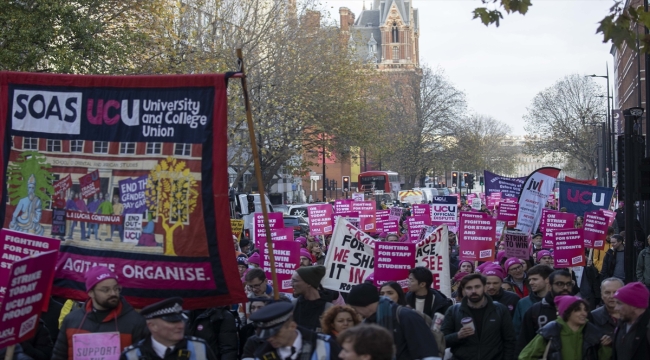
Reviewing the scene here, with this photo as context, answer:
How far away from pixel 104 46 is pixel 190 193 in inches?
707

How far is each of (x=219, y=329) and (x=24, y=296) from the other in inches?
84.5

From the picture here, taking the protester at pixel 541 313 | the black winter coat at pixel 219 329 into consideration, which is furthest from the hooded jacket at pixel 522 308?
the black winter coat at pixel 219 329

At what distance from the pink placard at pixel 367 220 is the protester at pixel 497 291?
572 inches

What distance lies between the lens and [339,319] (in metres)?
6.45

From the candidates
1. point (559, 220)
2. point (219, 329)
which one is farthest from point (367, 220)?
point (219, 329)

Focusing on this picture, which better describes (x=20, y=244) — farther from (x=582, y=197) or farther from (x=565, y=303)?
(x=582, y=197)

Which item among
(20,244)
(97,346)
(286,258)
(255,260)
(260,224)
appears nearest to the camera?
(97,346)

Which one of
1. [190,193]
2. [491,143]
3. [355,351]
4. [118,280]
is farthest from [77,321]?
[491,143]

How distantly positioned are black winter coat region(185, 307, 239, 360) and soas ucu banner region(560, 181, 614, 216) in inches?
568

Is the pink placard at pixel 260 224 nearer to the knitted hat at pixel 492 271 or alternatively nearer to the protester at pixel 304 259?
the protester at pixel 304 259

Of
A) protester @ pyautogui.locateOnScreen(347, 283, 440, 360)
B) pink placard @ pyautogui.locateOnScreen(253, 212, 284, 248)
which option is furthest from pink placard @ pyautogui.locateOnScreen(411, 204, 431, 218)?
protester @ pyautogui.locateOnScreen(347, 283, 440, 360)

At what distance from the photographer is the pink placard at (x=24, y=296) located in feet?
18.5

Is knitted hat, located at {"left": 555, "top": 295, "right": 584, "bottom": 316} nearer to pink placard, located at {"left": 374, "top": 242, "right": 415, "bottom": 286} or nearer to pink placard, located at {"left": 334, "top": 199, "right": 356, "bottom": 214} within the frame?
pink placard, located at {"left": 374, "top": 242, "right": 415, "bottom": 286}

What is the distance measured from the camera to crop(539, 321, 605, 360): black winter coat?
23.1 feet
